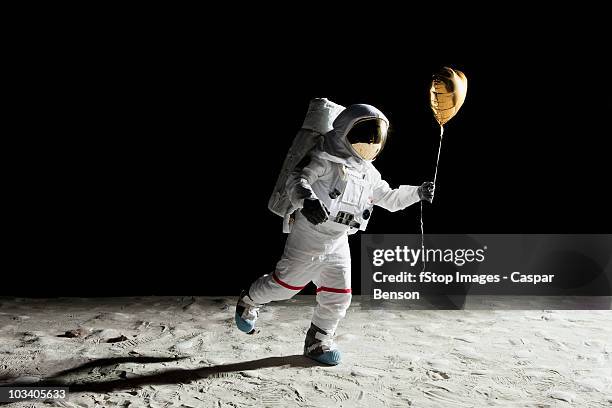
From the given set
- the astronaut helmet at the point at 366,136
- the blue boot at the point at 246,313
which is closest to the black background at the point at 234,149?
the blue boot at the point at 246,313

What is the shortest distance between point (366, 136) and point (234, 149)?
2315 mm

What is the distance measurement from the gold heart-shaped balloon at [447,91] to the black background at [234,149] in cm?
171

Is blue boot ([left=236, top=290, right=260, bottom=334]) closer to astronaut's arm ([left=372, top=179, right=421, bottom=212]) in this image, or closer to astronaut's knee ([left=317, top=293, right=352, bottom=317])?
astronaut's knee ([left=317, top=293, right=352, bottom=317])

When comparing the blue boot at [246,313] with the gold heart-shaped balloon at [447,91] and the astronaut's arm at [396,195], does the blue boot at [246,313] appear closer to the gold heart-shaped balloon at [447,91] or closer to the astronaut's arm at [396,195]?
the astronaut's arm at [396,195]

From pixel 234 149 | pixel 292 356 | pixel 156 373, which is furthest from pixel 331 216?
pixel 234 149

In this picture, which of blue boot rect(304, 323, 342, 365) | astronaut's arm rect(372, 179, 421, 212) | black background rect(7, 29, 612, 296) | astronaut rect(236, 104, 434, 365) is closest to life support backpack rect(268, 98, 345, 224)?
astronaut rect(236, 104, 434, 365)

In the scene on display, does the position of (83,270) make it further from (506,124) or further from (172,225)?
(506,124)

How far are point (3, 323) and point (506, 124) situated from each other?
4023mm

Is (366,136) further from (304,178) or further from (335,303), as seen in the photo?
(335,303)

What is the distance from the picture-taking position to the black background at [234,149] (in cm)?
495

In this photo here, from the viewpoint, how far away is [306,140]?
314cm

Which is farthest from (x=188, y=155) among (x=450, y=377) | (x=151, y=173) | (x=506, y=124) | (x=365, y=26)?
(x=450, y=377)

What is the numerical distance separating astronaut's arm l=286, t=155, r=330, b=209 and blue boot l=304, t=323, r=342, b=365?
2.22 feet

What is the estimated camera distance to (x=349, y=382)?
287 centimetres
